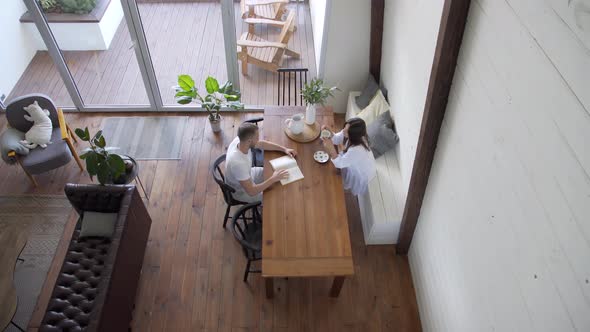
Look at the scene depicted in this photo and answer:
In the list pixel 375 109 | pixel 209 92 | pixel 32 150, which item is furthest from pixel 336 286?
pixel 32 150

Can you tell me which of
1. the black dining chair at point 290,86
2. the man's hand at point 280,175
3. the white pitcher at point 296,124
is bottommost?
the black dining chair at point 290,86

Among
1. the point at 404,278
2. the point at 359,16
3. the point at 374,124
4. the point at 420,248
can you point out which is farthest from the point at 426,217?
the point at 359,16

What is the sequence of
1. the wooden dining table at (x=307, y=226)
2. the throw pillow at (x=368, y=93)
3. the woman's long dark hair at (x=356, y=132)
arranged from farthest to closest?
the throw pillow at (x=368, y=93), the woman's long dark hair at (x=356, y=132), the wooden dining table at (x=307, y=226)

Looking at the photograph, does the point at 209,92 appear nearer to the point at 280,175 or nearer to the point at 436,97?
the point at 280,175

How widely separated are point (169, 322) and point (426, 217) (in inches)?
91.2

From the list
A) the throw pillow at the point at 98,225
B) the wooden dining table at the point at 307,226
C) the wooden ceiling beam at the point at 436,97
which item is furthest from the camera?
the throw pillow at the point at 98,225

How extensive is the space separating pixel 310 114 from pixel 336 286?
1522mm

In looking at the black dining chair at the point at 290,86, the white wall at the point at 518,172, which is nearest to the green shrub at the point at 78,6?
the black dining chair at the point at 290,86

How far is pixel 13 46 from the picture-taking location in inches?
202

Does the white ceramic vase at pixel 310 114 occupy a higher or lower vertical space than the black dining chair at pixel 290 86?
higher

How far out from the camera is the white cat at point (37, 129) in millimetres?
4398

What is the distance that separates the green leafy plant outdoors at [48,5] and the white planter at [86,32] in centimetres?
15

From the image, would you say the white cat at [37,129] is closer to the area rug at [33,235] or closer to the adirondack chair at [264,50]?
the area rug at [33,235]

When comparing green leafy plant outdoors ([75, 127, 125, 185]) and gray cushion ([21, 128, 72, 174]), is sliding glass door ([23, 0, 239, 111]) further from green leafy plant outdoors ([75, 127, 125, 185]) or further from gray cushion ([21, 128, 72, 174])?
green leafy plant outdoors ([75, 127, 125, 185])
